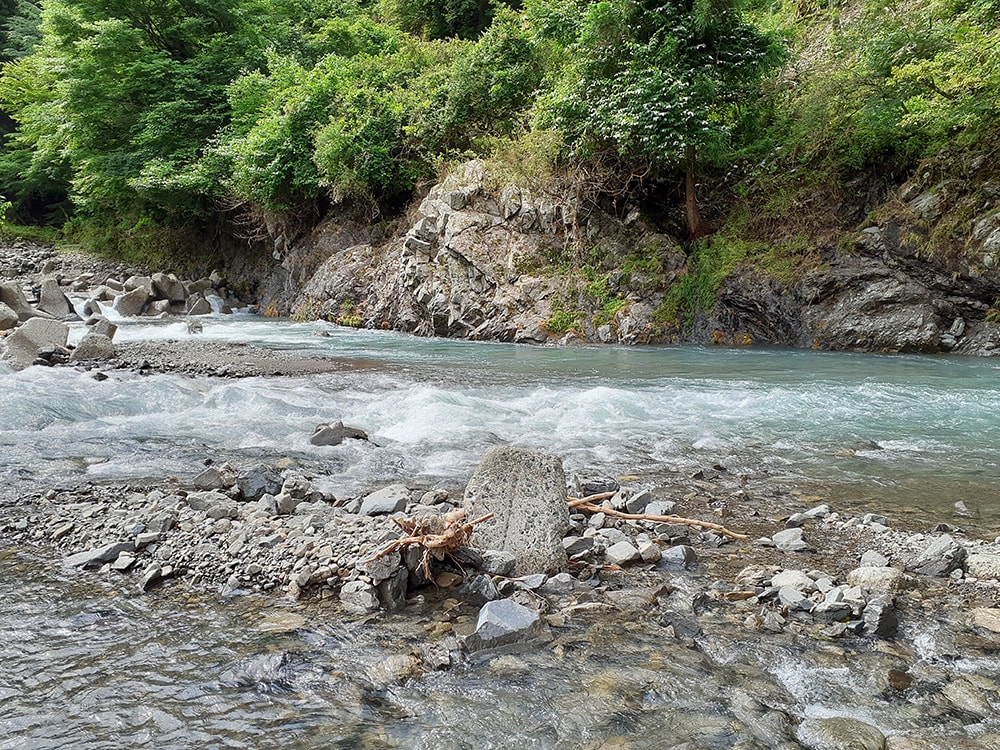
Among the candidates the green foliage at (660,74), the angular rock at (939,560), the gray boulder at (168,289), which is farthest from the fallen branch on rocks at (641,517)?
the gray boulder at (168,289)

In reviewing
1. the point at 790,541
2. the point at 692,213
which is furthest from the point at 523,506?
the point at 692,213

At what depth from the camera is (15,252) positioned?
28453 mm

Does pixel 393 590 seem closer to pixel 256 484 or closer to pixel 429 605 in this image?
pixel 429 605

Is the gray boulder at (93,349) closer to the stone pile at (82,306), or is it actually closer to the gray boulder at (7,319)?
the stone pile at (82,306)

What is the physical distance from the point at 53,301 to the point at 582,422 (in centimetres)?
1856

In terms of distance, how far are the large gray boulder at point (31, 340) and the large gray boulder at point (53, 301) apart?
27.2 feet

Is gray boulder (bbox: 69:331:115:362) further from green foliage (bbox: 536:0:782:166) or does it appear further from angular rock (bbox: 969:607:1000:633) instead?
angular rock (bbox: 969:607:1000:633)

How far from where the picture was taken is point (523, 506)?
153 inches

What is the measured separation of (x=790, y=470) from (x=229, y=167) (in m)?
23.9

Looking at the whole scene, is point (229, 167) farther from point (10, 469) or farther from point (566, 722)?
point (566, 722)

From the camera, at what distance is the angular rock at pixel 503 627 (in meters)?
2.94

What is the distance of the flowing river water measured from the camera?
2391 millimetres

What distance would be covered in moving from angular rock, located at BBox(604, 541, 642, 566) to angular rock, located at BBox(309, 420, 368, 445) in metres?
3.61

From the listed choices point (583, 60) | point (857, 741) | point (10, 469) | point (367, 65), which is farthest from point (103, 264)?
point (857, 741)
